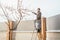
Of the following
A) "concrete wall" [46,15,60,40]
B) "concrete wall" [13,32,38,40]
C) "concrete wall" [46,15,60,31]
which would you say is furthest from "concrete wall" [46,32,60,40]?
"concrete wall" [13,32,38,40]

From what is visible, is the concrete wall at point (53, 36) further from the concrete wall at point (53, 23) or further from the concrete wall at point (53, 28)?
the concrete wall at point (53, 23)

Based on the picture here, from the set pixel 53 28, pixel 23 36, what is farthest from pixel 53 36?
pixel 23 36

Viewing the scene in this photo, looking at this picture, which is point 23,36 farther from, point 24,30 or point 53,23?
point 53,23

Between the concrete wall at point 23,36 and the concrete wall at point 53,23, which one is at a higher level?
the concrete wall at point 53,23

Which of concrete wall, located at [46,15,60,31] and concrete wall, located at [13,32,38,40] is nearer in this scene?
concrete wall, located at [46,15,60,31]

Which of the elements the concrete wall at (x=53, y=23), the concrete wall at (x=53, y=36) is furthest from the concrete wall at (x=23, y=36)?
the concrete wall at (x=53, y=23)

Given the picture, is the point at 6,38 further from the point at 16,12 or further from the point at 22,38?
the point at 16,12

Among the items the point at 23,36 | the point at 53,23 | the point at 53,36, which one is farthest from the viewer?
the point at 23,36

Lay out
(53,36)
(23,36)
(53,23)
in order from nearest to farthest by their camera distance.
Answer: (53,36)
(53,23)
(23,36)

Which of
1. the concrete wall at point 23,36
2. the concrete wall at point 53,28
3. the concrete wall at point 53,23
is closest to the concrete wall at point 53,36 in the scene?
the concrete wall at point 53,28

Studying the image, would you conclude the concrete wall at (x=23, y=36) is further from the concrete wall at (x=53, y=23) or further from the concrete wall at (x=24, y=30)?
the concrete wall at (x=53, y=23)

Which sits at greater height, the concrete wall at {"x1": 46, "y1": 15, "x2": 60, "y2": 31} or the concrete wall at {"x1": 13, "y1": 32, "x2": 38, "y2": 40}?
the concrete wall at {"x1": 46, "y1": 15, "x2": 60, "y2": 31}

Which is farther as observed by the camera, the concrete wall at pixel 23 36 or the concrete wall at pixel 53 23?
the concrete wall at pixel 23 36

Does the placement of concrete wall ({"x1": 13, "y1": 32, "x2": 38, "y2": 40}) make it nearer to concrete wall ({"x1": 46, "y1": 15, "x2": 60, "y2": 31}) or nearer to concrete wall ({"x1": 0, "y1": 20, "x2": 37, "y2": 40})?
concrete wall ({"x1": 0, "y1": 20, "x2": 37, "y2": 40})
